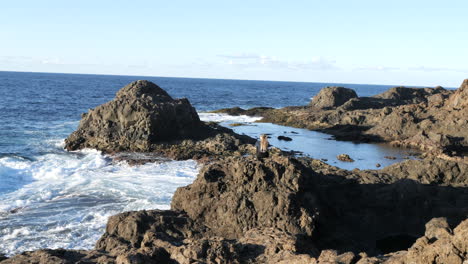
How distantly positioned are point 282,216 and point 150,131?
19.8 meters

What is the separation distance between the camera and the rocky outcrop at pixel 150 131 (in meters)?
29.5

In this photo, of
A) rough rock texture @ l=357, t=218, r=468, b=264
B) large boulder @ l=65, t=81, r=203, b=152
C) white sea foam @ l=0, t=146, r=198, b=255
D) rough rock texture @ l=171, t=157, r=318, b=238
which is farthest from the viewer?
large boulder @ l=65, t=81, r=203, b=152

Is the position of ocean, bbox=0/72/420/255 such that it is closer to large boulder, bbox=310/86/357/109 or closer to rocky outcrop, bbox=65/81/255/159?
rocky outcrop, bbox=65/81/255/159

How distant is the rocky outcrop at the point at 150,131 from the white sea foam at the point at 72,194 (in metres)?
1.87

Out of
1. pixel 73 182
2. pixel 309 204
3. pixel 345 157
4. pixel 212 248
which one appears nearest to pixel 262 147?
pixel 309 204

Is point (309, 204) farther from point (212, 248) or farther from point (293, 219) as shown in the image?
point (212, 248)

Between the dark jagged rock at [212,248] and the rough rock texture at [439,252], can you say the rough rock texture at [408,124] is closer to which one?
the dark jagged rock at [212,248]

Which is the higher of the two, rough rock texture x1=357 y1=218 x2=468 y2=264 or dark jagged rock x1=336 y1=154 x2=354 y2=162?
rough rock texture x1=357 y1=218 x2=468 y2=264

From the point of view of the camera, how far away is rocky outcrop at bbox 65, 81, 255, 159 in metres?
29.5

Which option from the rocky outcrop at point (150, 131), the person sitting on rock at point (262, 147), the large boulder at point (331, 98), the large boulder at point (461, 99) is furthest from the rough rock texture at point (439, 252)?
the large boulder at point (331, 98)

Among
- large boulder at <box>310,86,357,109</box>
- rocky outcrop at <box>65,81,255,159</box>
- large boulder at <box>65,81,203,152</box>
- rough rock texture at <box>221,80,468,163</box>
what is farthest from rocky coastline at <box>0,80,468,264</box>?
large boulder at <box>310,86,357,109</box>

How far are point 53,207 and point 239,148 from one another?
14.1 meters

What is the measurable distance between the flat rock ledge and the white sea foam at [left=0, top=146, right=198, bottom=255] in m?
3.97

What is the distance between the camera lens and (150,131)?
1192 inches
